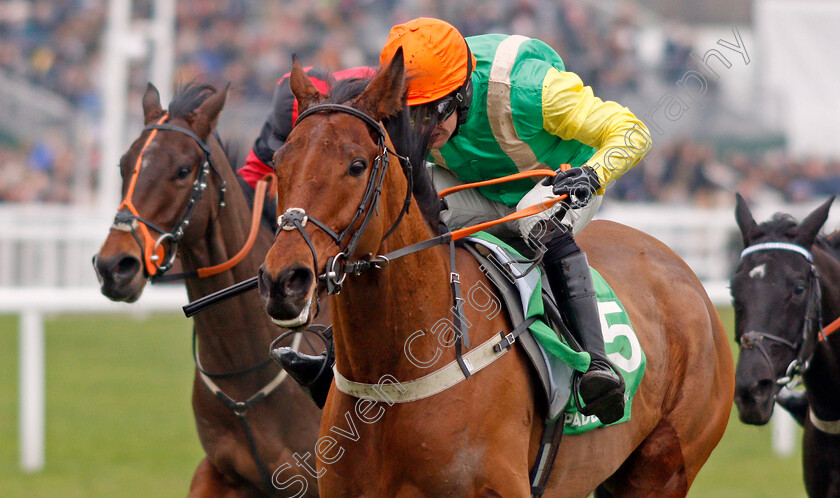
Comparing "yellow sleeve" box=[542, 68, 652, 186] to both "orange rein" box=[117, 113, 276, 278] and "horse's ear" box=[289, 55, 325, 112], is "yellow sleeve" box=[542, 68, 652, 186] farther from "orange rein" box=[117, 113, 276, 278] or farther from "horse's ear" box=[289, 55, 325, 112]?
"orange rein" box=[117, 113, 276, 278]

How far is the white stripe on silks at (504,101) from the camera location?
11.9 feet

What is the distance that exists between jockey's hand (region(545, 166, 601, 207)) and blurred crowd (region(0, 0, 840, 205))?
1349cm

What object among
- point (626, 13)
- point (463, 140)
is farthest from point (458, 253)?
point (626, 13)

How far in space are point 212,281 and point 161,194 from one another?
0.42 meters

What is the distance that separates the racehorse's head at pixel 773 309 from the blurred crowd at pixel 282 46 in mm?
12099

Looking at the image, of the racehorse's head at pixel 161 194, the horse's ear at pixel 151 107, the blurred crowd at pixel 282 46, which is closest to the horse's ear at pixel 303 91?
the racehorse's head at pixel 161 194

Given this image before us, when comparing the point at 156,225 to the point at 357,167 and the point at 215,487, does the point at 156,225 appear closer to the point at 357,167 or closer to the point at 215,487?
the point at 215,487

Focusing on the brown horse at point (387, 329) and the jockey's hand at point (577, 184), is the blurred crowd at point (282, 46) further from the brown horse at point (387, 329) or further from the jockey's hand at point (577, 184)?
the brown horse at point (387, 329)

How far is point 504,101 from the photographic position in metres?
3.64

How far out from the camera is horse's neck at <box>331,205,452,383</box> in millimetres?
3090

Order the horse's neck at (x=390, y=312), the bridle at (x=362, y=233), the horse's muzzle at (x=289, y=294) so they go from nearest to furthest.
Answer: the horse's muzzle at (x=289, y=294) → the bridle at (x=362, y=233) → the horse's neck at (x=390, y=312)

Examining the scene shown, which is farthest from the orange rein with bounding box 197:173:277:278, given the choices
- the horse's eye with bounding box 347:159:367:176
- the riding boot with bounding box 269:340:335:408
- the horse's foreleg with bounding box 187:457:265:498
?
the horse's eye with bounding box 347:159:367:176

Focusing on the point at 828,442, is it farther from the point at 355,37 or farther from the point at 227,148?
the point at 355,37

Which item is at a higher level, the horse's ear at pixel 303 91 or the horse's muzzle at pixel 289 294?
the horse's ear at pixel 303 91
